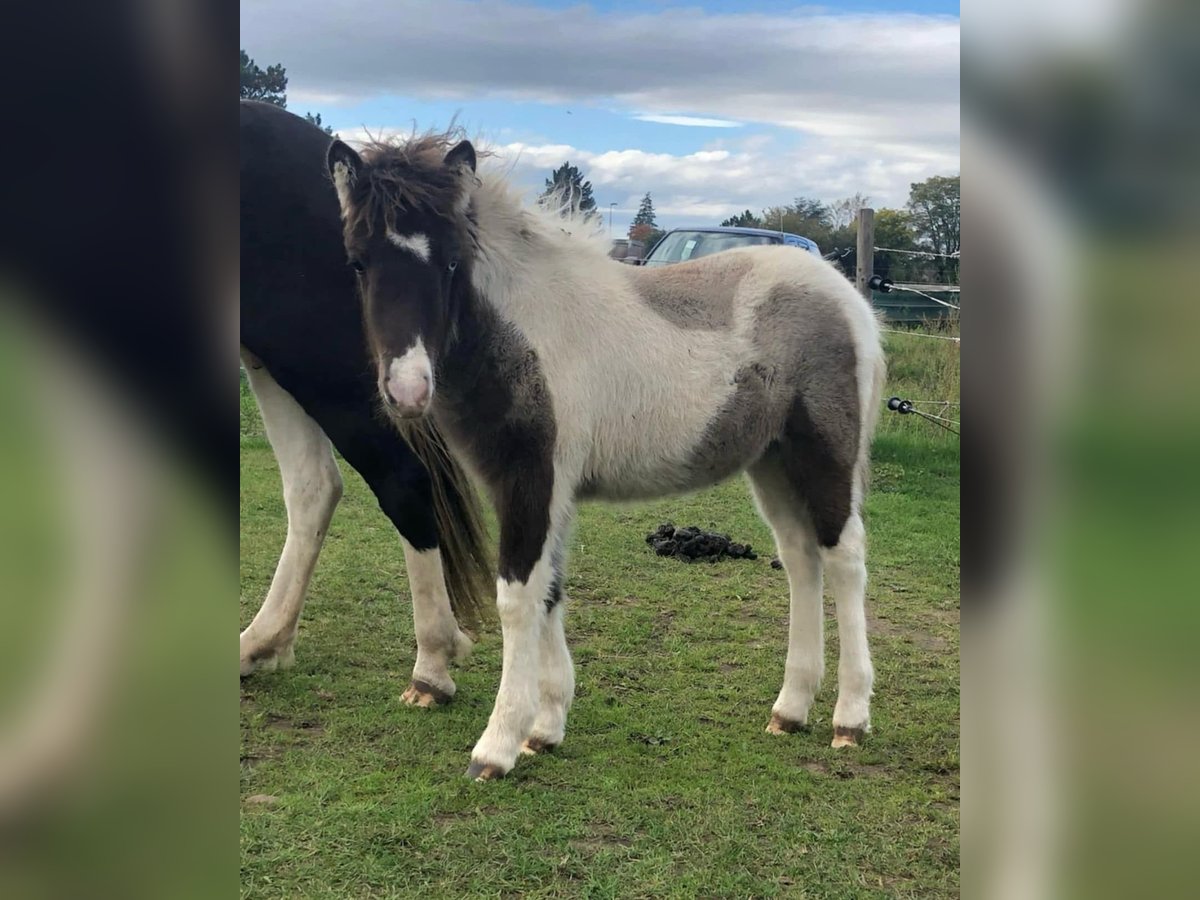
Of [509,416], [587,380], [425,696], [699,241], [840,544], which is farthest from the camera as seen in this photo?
[699,241]

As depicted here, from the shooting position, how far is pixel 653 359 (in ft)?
10.5

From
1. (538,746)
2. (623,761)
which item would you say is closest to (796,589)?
(623,761)

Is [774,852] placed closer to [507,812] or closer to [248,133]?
[507,812]

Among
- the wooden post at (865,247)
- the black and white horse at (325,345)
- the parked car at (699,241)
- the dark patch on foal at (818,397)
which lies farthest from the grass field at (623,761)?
the parked car at (699,241)

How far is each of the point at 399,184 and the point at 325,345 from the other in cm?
87

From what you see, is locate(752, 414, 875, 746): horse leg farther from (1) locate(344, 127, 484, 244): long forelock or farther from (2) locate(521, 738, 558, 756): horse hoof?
(1) locate(344, 127, 484, 244): long forelock

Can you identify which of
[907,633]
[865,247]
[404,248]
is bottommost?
[907,633]

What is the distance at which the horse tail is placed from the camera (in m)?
3.43

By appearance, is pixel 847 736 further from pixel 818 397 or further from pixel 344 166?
pixel 344 166

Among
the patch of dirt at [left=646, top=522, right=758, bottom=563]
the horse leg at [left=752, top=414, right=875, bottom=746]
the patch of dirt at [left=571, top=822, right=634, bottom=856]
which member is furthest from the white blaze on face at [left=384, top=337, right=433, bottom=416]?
the patch of dirt at [left=646, top=522, right=758, bottom=563]

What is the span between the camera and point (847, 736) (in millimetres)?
3254

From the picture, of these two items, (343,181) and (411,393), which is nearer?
(411,393)

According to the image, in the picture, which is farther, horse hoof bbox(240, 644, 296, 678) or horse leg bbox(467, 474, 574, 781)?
horse hoof bbox(240, 644, 296, 678)

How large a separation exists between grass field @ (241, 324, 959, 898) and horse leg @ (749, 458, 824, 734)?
0.36ft
